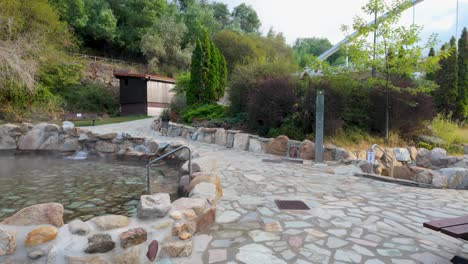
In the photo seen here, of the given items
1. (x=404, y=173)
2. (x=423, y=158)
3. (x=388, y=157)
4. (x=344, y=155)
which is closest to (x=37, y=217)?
(x=344, y=155)

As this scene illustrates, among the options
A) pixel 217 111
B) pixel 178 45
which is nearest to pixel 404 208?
pixel 217 111

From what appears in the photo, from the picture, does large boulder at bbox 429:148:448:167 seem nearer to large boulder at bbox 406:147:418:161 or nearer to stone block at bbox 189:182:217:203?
large boulder at bbox 406:147:418:161

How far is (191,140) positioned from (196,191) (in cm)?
614

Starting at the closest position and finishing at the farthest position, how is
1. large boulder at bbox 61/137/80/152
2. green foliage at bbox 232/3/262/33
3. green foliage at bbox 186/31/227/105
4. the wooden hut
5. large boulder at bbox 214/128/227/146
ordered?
large boulder at bbox 214/128/227/146, large boulder at bbox 61/137/80/152, green foliage at bbox 186/31/227/105, the wooden hut, green foliage at bbox 232/3/262/33

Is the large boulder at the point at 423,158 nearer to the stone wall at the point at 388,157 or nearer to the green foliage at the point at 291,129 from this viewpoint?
the stone wall at the point at 388,157

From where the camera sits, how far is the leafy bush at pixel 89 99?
67.3 feet

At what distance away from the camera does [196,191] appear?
119 inches

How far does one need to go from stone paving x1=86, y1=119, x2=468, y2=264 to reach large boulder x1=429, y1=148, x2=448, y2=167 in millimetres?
2243

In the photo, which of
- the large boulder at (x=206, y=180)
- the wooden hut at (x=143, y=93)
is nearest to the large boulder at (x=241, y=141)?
the large boulder at (x=206, y=180)

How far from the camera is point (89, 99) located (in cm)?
2148

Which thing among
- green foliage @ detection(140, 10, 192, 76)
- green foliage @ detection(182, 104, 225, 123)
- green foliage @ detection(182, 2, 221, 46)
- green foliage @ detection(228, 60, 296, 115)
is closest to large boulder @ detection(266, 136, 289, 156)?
green foliage @ detection(228, 60, 296, 115)

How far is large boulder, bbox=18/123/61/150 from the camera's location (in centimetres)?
821

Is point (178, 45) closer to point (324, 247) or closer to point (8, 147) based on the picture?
point (8, 147)

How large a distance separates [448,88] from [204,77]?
11188 mm
